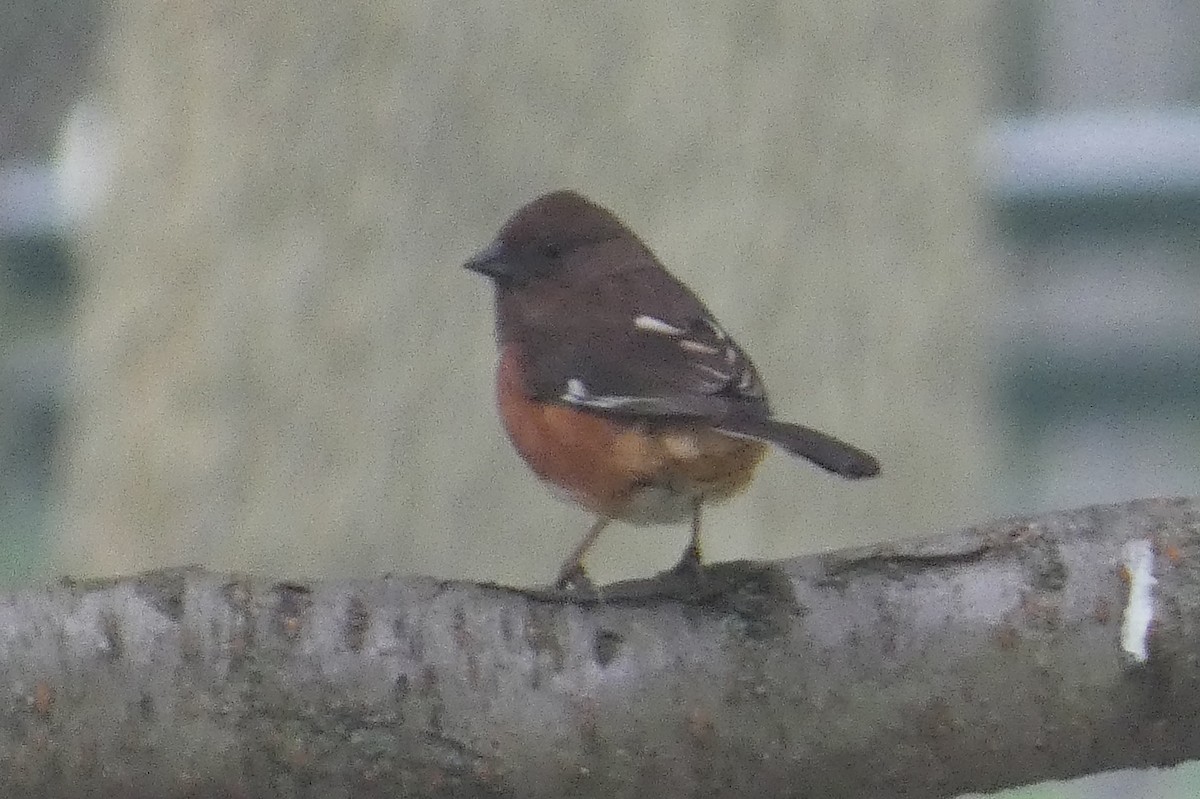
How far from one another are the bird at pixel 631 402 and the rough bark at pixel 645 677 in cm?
14

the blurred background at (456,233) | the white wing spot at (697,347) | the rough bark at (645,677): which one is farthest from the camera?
the blurred background at (456,233)

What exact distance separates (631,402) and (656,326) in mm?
232

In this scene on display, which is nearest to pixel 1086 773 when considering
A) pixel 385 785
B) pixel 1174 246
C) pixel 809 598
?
pixel 809 598

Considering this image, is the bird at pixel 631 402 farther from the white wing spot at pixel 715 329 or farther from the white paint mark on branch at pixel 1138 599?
the white paint mark on branch at pixel 1138 599

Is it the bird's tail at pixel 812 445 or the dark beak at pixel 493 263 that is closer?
the bird's tail at pixel 812 445

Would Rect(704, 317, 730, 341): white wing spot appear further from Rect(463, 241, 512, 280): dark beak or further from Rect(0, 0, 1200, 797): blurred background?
Rect(0, 0, 1200, 797): blurred background

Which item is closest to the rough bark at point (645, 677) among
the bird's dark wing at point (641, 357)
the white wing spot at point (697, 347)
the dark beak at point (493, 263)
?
the bird's dark wing at point (641, 357)

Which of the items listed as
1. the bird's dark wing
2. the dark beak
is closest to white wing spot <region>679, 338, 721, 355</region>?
the bird's dark wing

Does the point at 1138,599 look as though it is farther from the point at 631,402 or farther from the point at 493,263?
the point at 493,263

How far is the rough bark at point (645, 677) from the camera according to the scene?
53.1 inches

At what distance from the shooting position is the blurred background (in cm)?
363

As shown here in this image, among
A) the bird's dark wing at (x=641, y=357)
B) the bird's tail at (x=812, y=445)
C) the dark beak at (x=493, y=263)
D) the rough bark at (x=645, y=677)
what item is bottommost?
the rough bark at (x=645, y=677)

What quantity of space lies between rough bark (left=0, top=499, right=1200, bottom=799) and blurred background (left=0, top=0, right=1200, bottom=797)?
220 centimetres

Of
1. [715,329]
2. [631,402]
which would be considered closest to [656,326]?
[715,329]
